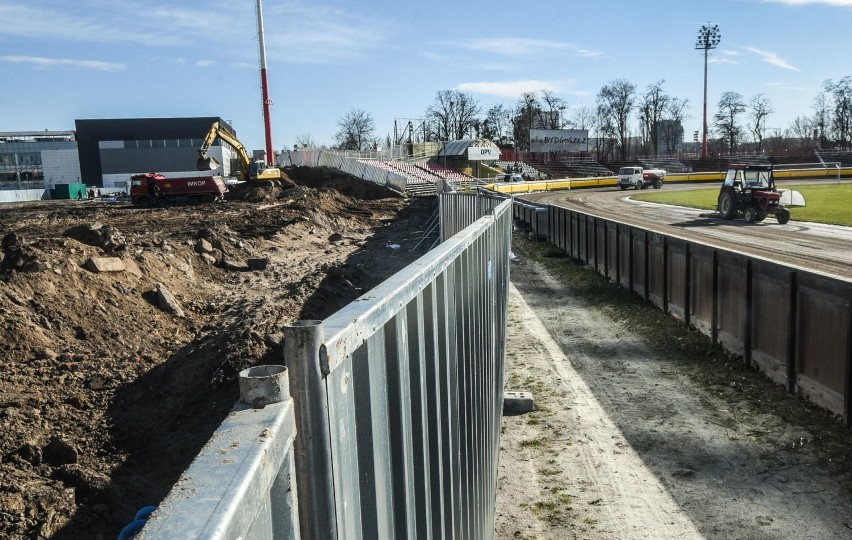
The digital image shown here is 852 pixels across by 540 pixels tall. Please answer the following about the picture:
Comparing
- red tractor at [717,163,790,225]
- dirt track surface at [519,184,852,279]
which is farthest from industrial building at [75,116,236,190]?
red tractor at [717,163,790,225]

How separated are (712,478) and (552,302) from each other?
950 centimetres

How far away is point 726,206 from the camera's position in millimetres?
31688

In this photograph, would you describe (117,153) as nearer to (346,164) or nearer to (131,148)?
(131,148)

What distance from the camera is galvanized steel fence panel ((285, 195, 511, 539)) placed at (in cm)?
149

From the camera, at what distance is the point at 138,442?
887 cm

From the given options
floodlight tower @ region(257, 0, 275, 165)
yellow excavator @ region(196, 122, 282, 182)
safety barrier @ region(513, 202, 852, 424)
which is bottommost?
safety barrier @ region(513, 202, 852, 424)

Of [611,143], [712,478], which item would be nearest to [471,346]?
[712,478]

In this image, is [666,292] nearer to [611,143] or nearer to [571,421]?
[571,421]

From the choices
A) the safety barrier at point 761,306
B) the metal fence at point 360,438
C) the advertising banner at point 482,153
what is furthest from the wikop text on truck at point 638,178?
the metal fence at point 360,438

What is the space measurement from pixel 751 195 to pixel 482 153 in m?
67.0

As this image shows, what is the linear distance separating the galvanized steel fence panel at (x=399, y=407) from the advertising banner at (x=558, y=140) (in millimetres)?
103571

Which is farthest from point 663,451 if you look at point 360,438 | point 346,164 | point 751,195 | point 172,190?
point 346,164

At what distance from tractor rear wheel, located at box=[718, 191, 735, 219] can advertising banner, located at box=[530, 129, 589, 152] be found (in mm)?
73893

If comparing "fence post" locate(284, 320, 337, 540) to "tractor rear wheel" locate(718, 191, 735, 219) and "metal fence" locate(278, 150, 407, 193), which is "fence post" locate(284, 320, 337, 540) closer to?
"tractor rear wheel" locate(718, 191, 735, 219)
